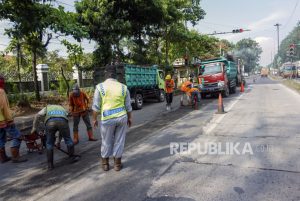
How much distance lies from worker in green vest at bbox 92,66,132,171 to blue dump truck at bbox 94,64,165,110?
24.4 ft

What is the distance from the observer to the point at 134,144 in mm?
6793

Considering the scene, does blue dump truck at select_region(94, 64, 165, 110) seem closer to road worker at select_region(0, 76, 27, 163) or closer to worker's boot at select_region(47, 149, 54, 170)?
road worker at select_region(0, 76, 27, 163)

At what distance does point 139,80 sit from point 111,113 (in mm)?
10413

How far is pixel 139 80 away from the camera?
49.7ft

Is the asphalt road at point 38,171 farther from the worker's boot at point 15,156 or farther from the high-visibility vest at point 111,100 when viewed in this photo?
the high-visibility vest at point 111,100

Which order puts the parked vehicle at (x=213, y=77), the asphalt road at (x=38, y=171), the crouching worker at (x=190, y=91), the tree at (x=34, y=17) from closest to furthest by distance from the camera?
the asphalt road at (x=38, y=171)
the tree at (x=34, y=17)
the crouching worker at (x=190, y=91)
the parked vehicle at (x=213, y=77)

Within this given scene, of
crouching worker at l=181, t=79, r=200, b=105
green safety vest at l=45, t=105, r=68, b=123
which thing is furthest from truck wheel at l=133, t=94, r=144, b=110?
green safety vest at l=45, t=105, r=68, b=123

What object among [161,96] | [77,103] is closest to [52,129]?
[77,103]

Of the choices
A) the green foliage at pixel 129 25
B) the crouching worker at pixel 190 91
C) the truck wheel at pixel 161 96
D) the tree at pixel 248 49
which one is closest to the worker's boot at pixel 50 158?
the crouching worker at pixel 190 91

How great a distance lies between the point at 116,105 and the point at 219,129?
4.04 metres

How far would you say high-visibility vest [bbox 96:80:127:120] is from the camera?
4.83m

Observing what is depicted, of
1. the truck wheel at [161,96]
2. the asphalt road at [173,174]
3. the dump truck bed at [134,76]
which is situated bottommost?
the asphalt road at [173,174]

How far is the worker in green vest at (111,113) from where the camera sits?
4.84 meters

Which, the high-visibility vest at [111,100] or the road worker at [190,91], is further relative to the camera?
the road worker at [190,91]
